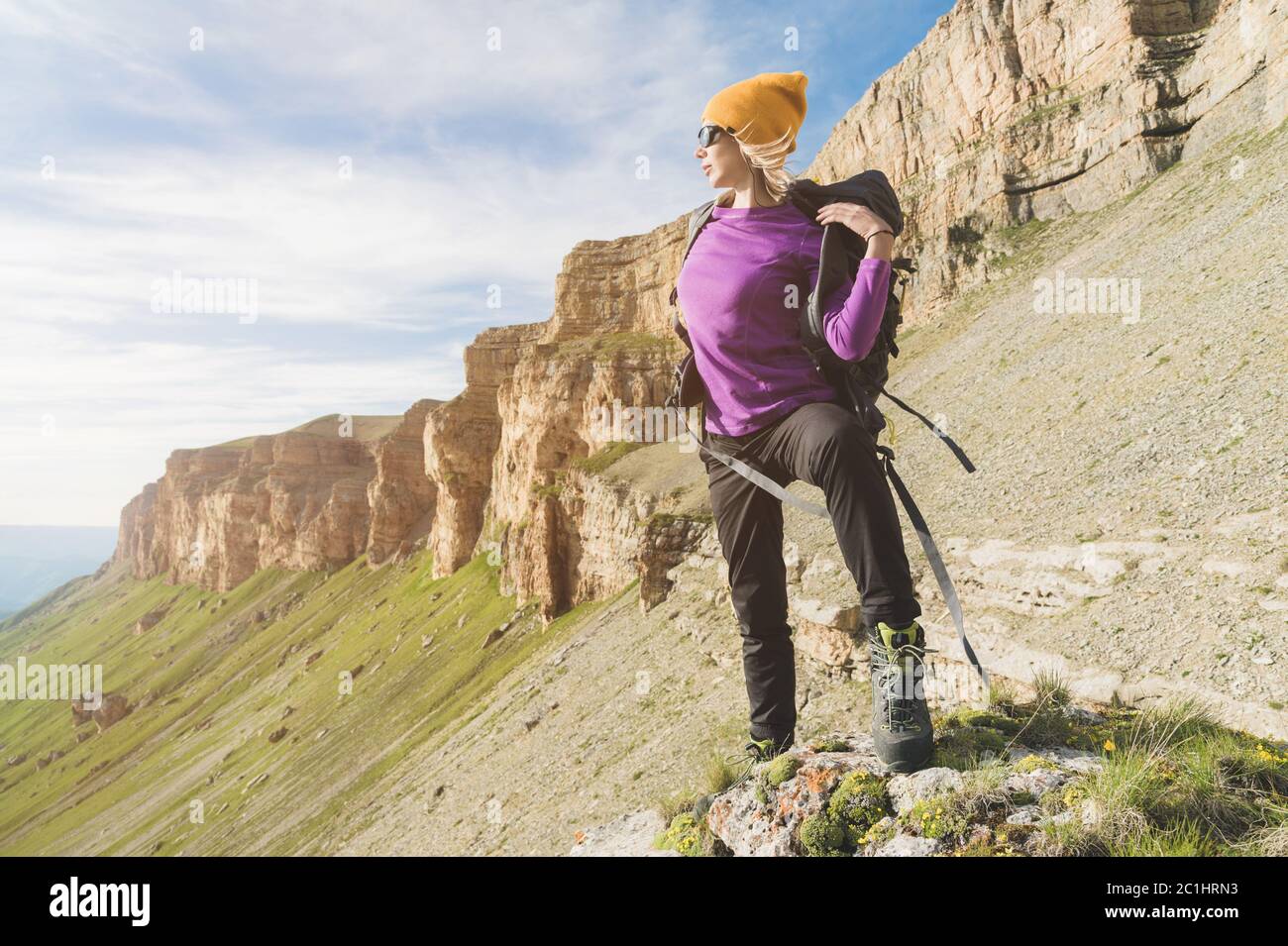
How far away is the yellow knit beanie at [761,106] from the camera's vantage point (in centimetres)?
400

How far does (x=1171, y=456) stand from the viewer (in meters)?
14.2

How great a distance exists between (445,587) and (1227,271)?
8200 centimetres

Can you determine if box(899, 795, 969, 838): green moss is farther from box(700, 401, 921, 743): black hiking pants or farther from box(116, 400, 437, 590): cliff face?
box(116, 400, 437, 590): cliff face

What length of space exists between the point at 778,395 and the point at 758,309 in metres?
0.57

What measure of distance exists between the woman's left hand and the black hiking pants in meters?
1.04

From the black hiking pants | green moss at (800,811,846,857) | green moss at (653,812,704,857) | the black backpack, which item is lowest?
green moss at (653,812,704,857)

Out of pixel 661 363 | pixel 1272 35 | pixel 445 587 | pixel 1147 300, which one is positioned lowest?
pixel 445 587

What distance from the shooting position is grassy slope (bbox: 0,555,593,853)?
51.7 meters

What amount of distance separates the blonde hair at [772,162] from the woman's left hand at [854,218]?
47 cm

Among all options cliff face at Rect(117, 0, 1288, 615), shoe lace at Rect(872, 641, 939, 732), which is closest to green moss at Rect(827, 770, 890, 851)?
shoe lace at Rect(872, 641, 939, 732)

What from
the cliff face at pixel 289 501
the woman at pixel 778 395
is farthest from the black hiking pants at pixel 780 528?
the cliff face at pixel 289 501

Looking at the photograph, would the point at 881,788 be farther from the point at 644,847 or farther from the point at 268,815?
the point at 268,815

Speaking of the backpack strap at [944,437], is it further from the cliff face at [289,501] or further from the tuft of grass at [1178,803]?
the cliff face at [289,501]
